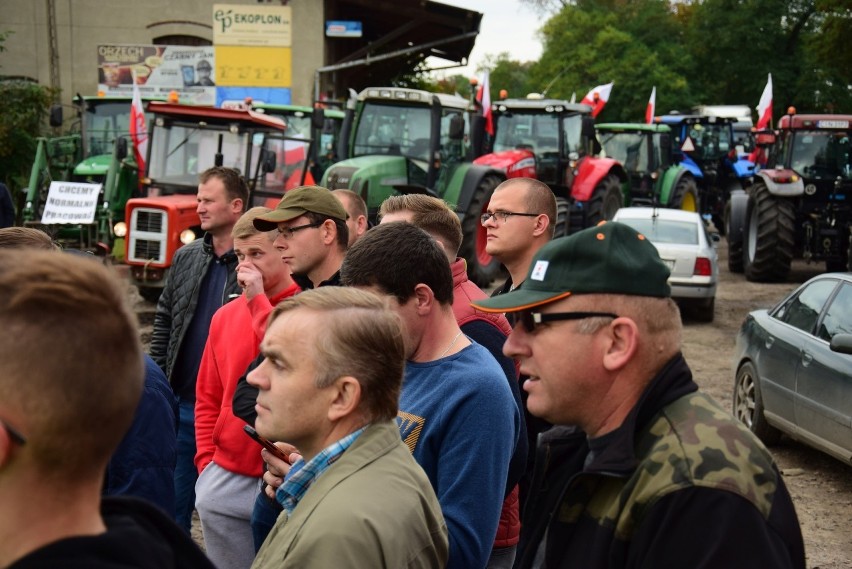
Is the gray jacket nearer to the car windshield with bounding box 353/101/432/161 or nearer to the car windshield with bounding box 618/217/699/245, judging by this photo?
the car windshield with bounding box 618/217/699/245

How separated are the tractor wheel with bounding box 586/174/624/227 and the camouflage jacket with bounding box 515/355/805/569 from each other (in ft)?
52.8

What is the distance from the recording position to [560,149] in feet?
59.1

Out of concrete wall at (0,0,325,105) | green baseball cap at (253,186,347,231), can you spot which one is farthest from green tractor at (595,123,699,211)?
green baseball cap at (253,186,347,231)

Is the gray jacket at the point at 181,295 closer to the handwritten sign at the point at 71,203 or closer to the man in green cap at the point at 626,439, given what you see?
the man in green cap at the point at 626,439

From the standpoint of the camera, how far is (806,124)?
1777 centimetres

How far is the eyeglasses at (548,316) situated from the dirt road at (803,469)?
534 mm

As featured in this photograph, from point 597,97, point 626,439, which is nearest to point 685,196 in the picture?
point 597,97

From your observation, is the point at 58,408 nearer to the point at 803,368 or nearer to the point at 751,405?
the point at 803,368

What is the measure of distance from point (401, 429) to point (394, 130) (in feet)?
43.4

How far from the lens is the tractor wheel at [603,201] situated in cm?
1836

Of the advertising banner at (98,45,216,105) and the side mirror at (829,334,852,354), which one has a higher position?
the advertising banner at (98,45,216,105)

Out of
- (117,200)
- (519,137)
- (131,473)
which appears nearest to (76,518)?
(131,473)

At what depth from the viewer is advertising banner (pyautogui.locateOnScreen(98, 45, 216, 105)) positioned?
2661 centimetres

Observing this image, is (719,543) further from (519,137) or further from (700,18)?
(700,18)
